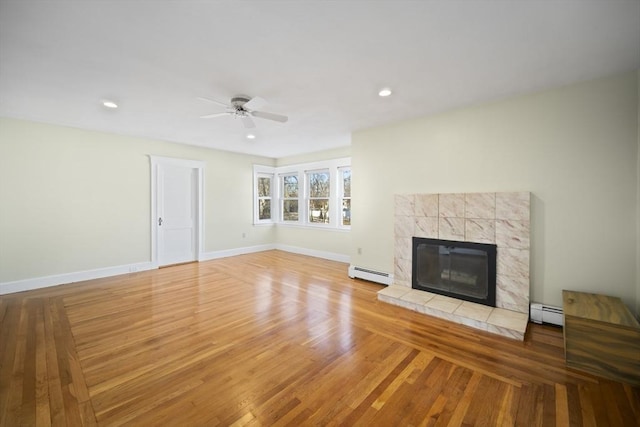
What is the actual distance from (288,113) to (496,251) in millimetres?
3221

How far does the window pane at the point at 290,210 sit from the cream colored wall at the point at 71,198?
263 cm

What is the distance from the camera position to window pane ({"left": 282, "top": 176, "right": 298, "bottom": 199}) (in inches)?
283

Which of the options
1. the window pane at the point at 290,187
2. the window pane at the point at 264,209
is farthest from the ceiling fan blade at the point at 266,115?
the window pane at the point at 264,209

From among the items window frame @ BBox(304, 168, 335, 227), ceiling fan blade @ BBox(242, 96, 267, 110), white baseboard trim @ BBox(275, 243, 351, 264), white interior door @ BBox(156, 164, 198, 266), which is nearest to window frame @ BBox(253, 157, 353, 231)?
window frame @ BBox(304, 168, 335, 227)

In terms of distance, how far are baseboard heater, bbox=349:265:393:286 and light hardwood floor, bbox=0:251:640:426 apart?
81 centimetres

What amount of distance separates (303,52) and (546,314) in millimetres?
3689

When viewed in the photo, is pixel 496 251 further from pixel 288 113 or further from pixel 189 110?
pixel 189 110

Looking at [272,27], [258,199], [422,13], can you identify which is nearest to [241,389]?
[272,27]

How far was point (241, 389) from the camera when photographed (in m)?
1.91

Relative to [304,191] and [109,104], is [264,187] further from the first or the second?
[109,104]

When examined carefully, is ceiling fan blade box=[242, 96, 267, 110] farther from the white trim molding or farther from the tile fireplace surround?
the white trim molding

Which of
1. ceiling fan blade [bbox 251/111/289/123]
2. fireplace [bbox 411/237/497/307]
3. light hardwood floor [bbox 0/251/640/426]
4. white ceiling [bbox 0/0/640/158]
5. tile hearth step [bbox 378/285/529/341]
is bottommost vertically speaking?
light hardwood floor [bbox 0/251/640/426]

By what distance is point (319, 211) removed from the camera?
21.7ft

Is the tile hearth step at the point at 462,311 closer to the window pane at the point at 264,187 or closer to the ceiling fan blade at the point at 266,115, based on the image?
the ceiling fan blade at the point at 266,115
